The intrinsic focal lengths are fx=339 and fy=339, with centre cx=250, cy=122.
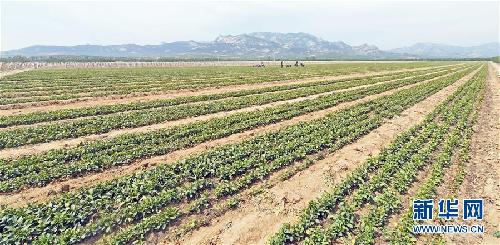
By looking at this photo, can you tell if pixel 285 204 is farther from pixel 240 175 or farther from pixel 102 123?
pixel 102 123

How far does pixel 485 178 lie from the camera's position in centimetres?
1259

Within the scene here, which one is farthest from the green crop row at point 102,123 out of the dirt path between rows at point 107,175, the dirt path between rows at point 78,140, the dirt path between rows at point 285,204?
the dirt path between rows at point 285,204

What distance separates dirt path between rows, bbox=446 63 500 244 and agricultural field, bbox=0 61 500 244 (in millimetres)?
53

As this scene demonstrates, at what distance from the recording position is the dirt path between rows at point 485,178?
9.16 m

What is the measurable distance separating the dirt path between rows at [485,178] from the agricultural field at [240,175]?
53 millimetres

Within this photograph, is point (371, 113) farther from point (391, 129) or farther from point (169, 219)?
point (169, 219)

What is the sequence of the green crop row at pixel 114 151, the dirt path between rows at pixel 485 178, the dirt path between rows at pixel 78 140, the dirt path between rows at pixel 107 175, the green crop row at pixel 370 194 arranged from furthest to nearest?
the dirt path between rows at pixel 78 140 → the green crop row at pixel 114 151 → the dirt path between rows at pixel 107 175 → the dirt path between rows at pixel 485 178 → the green crop row at pixel 370 194

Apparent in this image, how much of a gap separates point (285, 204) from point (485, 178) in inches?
311

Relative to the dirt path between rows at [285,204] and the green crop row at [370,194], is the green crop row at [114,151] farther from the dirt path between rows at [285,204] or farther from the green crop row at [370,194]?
the green crop row at [370,194]

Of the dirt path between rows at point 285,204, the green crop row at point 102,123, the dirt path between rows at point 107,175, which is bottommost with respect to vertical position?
the dirt path between rows at point 285,204

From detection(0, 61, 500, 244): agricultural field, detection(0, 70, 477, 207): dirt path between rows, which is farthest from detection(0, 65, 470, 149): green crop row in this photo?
detection(0, 70, 477, 207): dirt path between rows

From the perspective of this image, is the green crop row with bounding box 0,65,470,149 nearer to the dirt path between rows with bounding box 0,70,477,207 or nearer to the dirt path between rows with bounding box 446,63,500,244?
the dirt path between rows with bounding box 0,70,477,207

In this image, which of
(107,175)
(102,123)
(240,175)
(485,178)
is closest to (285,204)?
(240,175)

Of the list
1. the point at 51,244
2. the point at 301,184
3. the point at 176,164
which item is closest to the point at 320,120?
the point at 301,184
